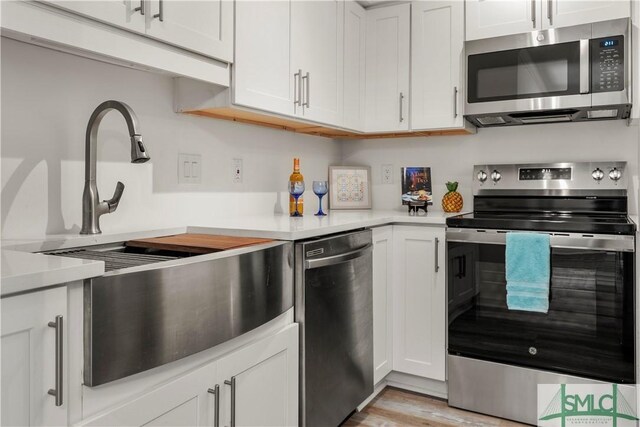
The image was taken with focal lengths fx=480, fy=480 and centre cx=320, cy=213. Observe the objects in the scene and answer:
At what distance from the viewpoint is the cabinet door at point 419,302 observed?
7.84ft

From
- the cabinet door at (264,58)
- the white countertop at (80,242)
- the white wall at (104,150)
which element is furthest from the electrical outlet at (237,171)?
the cabinet door at (264,58)

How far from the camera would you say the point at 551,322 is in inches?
82.7

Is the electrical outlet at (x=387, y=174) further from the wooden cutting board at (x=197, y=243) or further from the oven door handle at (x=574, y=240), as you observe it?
the wooden cutting board at (x=197, y=243)

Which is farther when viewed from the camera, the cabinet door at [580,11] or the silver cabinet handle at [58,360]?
the cabinet door at [580,11]

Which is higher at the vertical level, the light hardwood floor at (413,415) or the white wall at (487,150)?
the white wall at (487,150)

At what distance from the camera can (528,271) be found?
6.91 ft

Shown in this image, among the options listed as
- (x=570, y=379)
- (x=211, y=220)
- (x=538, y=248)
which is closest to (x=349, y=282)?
(x=211, y=220)

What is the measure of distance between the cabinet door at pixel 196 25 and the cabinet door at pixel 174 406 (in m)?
1.01

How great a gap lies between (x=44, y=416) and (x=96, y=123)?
909 millimetres

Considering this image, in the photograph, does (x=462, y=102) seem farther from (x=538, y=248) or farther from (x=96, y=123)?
(x=96, y=123)

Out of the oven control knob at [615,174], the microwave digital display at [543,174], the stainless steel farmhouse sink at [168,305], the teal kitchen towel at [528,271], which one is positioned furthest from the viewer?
the microwave digital display at [543,174]

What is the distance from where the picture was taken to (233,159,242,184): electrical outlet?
230 centimetres

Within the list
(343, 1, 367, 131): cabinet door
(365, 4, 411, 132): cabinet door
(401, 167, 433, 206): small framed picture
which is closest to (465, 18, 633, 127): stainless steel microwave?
(365, 4, 411, 132): cabinet door

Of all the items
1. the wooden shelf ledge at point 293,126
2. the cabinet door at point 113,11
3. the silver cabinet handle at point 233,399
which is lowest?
the silver cabinet handle at point 233,399
